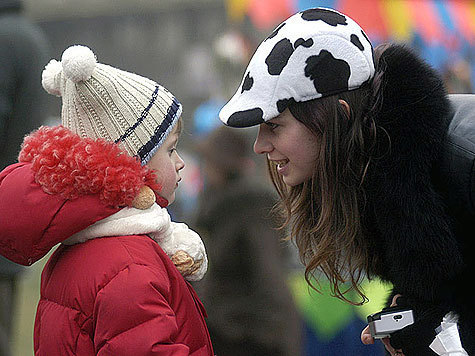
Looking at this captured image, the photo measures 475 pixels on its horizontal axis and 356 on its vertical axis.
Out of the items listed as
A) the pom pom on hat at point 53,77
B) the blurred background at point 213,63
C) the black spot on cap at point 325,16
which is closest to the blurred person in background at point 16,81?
the blurred background at point 213,63

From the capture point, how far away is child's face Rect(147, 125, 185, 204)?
6.07 feet

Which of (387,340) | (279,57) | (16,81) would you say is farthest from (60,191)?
(16,81)

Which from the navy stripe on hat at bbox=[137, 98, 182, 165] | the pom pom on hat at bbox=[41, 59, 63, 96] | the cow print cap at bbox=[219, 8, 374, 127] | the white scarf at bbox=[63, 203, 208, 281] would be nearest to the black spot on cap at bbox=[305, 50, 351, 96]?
the cow print cap at bbox=[219, 8, 374, 127]

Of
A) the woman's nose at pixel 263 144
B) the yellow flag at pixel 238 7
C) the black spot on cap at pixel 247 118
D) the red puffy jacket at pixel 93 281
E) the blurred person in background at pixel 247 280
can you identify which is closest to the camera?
the red puffy jacket at pixel 93 281

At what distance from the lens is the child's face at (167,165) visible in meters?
1.85

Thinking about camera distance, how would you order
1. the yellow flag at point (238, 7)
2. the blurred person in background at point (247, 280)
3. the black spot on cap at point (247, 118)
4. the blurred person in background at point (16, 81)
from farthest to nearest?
the yellow flag at point (238, 7)
the blurred person in background at point (247, 280)
the blurred person in background at point (16, 81)
the black spot on cap at point (247, 118)

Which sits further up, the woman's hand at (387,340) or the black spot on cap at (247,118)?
the black spot on cap at (247,118)

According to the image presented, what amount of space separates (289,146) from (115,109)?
1.41ft

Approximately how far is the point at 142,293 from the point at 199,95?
517 cm

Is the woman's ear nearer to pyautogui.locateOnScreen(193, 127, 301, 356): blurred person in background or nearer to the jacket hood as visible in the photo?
the jacket hood

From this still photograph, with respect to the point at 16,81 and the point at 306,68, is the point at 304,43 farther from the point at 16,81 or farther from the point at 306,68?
the point at 16,81

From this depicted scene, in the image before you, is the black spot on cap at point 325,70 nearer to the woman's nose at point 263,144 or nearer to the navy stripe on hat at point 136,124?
the woman's nose at point 263,144

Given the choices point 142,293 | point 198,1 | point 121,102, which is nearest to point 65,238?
point 142,293

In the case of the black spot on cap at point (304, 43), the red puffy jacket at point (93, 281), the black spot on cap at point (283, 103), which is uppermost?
the black spot on cap at point (304, 43)
